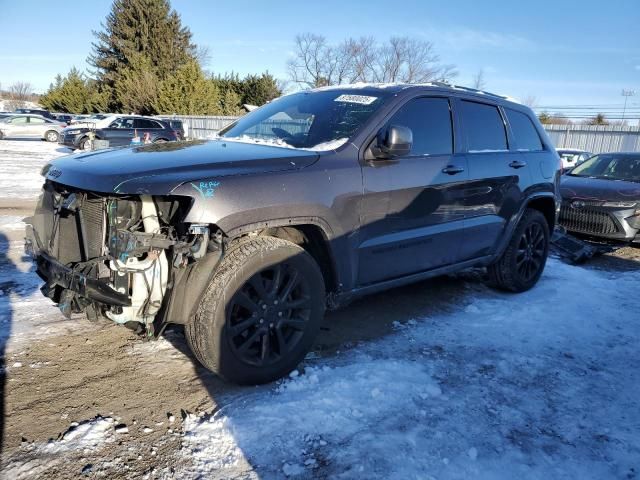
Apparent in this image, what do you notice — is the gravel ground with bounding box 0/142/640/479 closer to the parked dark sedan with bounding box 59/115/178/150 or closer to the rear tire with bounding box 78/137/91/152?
the parked dark sedan with bounding box 59/115/178/150

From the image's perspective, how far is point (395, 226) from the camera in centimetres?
365

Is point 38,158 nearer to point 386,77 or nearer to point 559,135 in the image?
point 559,135

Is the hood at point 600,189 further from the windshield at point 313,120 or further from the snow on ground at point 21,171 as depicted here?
the snow on ground at point 21,171

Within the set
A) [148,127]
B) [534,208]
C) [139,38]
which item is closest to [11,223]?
[534,208]

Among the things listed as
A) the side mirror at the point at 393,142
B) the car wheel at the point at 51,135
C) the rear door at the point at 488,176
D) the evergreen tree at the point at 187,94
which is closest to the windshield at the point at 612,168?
the rear door at the point at 488,176

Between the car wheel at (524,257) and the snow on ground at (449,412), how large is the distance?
0.85 m

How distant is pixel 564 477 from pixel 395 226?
1.85m

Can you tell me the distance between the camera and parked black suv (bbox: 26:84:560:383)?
274cm

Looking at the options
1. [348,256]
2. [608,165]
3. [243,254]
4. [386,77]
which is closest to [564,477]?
[348,256]

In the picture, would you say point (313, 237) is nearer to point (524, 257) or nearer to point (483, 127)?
point (483, 127)

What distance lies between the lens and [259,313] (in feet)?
10.1

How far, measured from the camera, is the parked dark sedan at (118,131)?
2009 cm

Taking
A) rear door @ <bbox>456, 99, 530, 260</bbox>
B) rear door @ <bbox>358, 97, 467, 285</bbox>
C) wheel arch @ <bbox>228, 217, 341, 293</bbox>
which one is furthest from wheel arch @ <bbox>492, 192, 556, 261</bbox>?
wheel arch @ <bbox>228, 217, 341, 293</bbox>

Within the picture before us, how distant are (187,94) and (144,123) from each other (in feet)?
51.5
